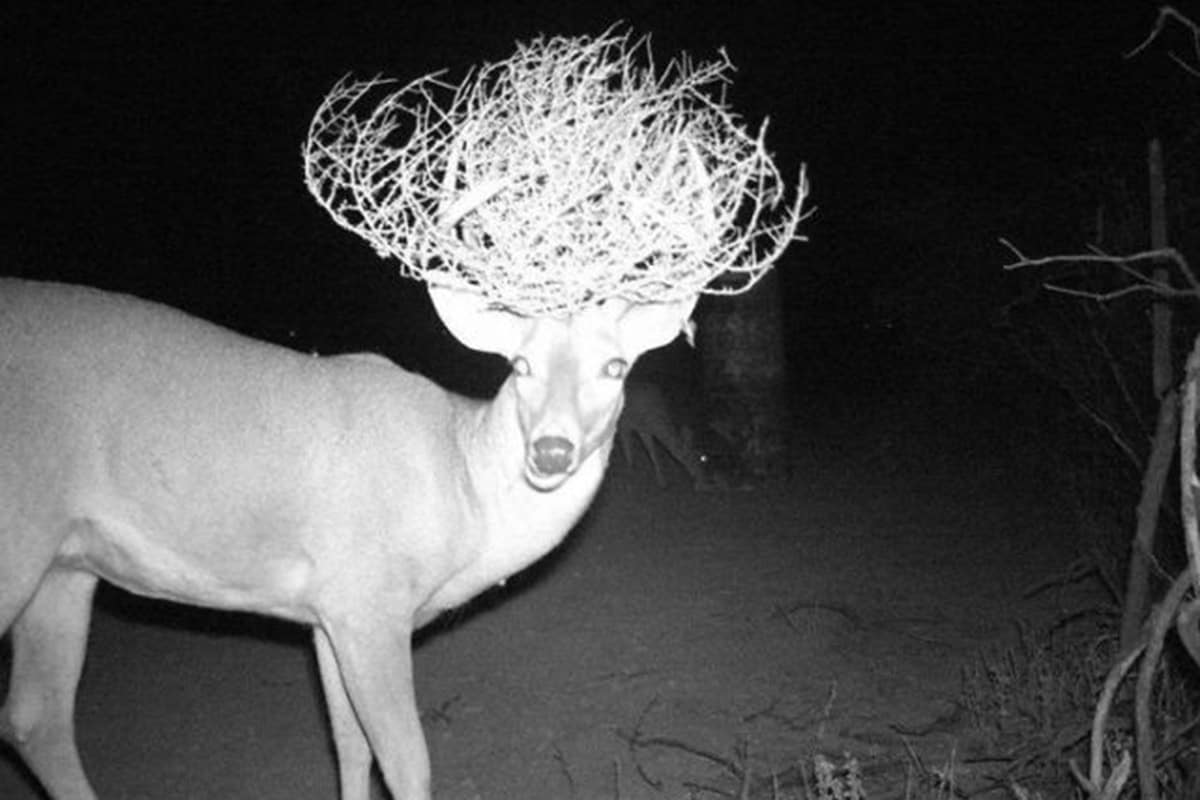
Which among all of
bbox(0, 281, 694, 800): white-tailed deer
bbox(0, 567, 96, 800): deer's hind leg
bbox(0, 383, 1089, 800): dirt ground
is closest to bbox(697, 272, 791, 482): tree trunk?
bbox(0, 383, 1089, 800): dirt ground

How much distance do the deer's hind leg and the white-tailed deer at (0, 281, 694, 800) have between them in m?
0.35

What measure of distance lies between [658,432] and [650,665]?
399 cm

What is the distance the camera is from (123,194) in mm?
20703

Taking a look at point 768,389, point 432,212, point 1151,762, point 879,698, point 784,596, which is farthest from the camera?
point 768,389

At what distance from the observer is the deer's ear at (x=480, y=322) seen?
357cm

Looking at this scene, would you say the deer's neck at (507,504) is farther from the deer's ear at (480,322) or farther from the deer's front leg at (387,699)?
the deer's front leg at (387,699)

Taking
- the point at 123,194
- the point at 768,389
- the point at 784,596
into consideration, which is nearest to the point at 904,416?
the point at 768,389

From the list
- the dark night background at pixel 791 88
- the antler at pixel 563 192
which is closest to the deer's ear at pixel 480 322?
the antler at pixel 563 192

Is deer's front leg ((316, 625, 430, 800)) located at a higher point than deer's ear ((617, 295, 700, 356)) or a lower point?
lower

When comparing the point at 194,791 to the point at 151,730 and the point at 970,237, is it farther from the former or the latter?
the point at 970,237

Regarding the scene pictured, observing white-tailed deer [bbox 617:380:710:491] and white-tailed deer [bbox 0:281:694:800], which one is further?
white-tailed deer [bbox 617:380:710:491]

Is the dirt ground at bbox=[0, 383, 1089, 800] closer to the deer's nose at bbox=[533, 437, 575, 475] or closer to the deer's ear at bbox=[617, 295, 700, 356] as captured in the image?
the deer's nose at bbox=[533, 437, 575, 475]

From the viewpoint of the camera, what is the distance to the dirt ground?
4.51 meters

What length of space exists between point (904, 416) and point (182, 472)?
413 inches
